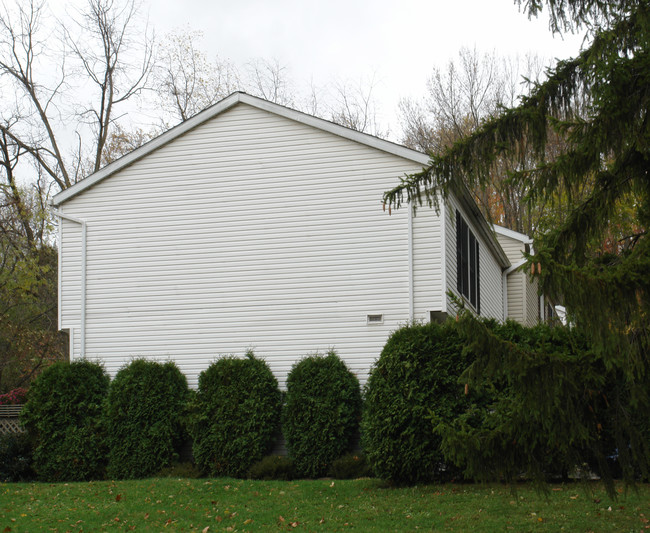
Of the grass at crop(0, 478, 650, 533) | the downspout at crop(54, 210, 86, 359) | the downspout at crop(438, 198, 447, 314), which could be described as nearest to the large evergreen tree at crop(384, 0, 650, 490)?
the grass at crop(0, 478, 650, 533)

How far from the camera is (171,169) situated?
15.5 meters

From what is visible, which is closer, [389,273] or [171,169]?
[389,273]

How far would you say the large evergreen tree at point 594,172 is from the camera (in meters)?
5.51

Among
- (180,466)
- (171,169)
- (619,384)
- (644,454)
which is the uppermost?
(171,169)

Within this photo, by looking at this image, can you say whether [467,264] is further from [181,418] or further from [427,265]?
[181,418]

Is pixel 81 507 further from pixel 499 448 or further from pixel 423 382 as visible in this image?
pixel 499 448

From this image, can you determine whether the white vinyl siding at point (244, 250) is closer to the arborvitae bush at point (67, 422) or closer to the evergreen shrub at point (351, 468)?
the arborvitae bush at point (67, 422)

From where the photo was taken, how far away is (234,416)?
13531 millimetres

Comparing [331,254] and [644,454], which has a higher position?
[331,254]

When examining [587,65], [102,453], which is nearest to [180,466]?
[102,453]

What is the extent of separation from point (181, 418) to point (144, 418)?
75 centimetres

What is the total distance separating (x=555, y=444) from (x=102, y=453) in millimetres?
10220

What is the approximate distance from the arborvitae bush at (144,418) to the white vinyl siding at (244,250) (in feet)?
2.05

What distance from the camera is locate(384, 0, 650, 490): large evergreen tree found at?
5.51 metres
